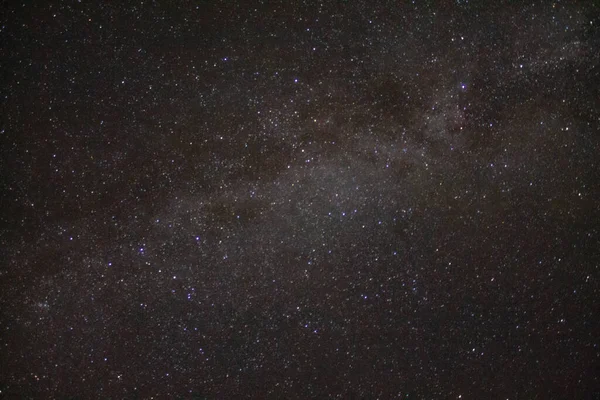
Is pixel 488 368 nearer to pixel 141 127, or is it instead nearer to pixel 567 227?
pixel 567 227

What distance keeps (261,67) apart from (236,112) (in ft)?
0.50

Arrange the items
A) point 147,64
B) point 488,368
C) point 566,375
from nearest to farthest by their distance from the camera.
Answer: point 147,64, point 488,368, point 566,375

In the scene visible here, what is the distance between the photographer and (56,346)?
1.23m

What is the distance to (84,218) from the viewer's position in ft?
3.97

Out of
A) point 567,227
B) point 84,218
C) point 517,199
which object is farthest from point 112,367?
point 567,227

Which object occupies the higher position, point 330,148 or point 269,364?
point 330,148

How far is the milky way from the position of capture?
47.0 inches

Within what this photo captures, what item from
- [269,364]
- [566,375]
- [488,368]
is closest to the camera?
[269,364]

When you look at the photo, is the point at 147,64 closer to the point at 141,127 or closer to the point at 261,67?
the point at 141,127

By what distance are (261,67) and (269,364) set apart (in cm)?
93

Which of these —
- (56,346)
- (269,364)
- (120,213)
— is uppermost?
(120,213)

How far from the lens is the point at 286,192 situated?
1287mm

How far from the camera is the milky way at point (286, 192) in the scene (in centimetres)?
119

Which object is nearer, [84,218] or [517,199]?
[84,218]
